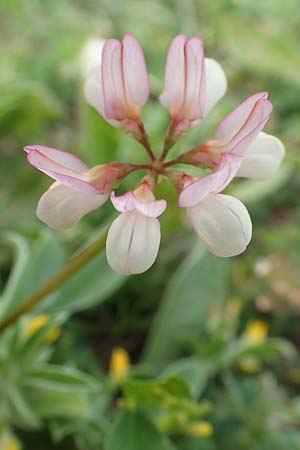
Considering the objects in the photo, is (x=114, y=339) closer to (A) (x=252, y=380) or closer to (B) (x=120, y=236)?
(A) (x=252, y=380)

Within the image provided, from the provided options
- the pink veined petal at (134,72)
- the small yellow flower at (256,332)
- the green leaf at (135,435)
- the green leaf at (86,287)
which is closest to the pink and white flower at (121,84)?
the pink veined petal at (134,72)

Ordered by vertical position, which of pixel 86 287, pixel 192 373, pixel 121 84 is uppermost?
pixel 121 84

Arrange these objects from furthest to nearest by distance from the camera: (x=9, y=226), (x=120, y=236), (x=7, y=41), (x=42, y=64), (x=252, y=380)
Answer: (x=7, y=41) < (x=42, y=64) < (x=9, y=226) < (x=252, y=380) < (x=120, y=236)

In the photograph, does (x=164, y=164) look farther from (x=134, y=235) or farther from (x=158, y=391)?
(x=158, y=391)

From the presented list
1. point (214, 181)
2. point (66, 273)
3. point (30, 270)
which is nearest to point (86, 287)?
point (30, 270)

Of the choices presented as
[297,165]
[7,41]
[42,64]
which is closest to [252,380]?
[297,165]

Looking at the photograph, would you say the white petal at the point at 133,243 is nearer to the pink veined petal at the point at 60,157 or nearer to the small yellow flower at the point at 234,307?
the pink veined petal at the point at 60,157
